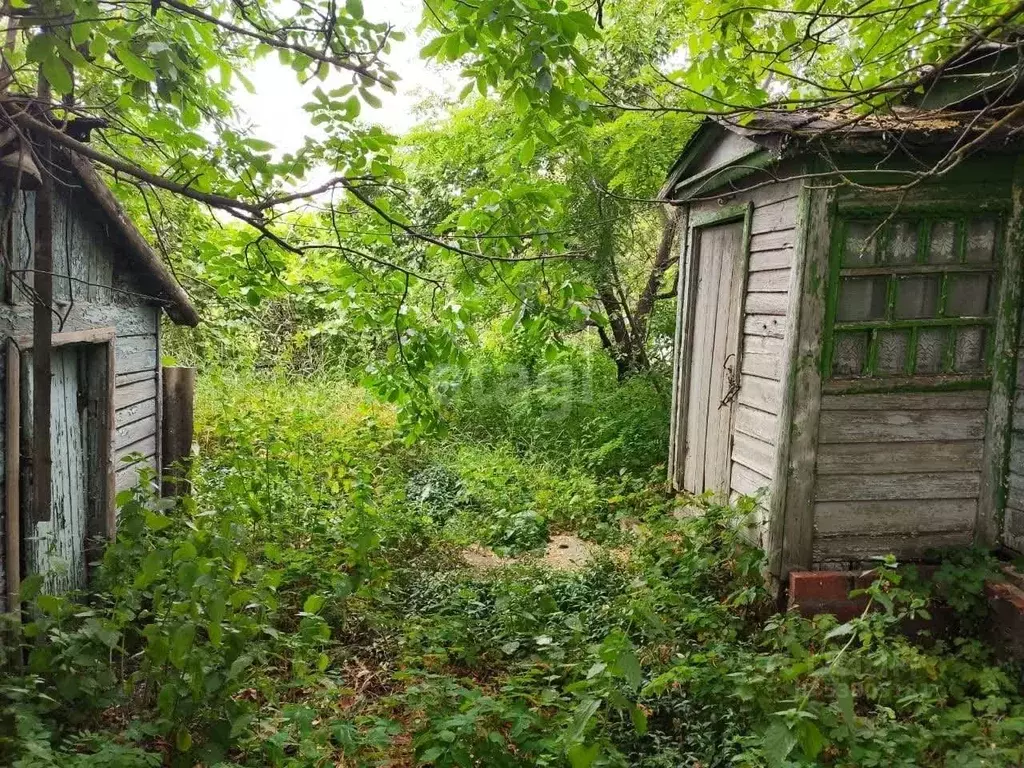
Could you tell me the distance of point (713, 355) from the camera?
6035mm

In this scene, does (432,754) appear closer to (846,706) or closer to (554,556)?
(846,706)

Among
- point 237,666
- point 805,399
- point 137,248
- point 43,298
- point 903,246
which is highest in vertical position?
point 903,246

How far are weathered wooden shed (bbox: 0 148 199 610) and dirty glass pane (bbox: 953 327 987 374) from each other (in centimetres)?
Result: 535

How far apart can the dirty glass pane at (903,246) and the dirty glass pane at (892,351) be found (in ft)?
1.62

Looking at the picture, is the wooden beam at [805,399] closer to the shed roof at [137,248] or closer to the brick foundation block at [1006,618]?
the brick foundation block at [1006,618]

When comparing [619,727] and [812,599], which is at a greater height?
[812,599]

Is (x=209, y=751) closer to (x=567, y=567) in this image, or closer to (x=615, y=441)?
(x=567, y=567)

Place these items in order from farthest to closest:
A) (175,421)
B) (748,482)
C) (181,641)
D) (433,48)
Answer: (175,421) → (748,482) → (433,48) → (181,641)

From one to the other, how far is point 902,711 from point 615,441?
189 inches

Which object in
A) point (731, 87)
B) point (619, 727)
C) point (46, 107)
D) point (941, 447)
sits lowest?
point (619, 727)

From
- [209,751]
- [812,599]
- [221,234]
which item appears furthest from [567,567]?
[221,234]

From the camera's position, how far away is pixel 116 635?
124 inches

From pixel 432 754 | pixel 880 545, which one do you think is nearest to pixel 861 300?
pixel 880 545

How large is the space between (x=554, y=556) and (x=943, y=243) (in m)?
3.92
